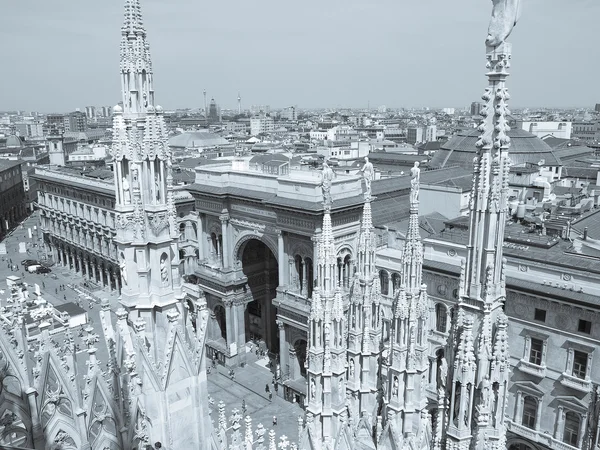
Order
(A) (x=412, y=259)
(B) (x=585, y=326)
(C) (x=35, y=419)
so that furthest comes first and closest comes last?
(B) (x=585, y=326)
(A) (x=412, y=259)
(C) (x=35, y=419)

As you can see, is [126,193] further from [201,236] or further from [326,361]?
[201,236]

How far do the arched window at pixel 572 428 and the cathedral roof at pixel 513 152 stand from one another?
41.0 meters

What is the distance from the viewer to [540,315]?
2727 centimetres

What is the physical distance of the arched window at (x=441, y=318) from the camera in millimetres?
31375

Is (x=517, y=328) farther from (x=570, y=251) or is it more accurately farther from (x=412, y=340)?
(x=412, y=340)

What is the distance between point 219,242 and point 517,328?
25.4 m

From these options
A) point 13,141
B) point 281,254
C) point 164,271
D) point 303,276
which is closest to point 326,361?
point 164,271

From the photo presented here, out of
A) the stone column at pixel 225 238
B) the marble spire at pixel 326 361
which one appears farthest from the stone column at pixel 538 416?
the stone column at pixel 225 238

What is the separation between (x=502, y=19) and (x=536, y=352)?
22.8 metres

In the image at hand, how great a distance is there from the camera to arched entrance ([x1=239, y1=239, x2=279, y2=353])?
44500 mm

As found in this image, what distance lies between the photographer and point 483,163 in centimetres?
991

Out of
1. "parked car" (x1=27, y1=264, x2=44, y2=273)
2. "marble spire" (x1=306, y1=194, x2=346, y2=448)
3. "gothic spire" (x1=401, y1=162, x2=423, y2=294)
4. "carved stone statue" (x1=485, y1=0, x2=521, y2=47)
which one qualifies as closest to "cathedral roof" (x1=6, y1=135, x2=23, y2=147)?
"parked car" (x1=27, y1=264, x2=44, y2=273)

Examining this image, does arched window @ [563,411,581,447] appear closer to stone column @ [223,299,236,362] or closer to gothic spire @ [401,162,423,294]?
gothic spire @ [401,162,423,294]

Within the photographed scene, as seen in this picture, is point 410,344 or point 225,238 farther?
point 225,238
